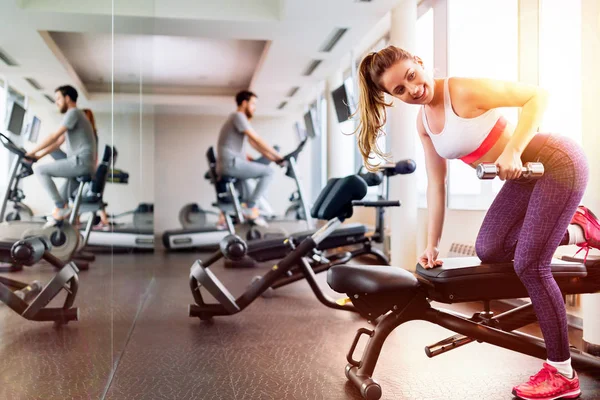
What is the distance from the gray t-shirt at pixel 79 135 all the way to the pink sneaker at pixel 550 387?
1.66 metres

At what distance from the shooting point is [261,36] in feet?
19.9

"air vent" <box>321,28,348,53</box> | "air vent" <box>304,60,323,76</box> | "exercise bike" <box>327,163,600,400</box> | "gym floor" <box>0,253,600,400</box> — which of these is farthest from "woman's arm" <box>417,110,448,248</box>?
"air vent" <box>304,60,323,76</box>

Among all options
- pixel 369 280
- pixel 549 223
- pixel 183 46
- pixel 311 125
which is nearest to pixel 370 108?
pixel 369 280

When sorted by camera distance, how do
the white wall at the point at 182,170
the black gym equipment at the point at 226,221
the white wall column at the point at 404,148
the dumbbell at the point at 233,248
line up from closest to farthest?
the white wall column at the point at 404,148
the dumbbell at the point at 233,248
the black gym equipment at the point at 226,221
the white wall at the point at 182,170

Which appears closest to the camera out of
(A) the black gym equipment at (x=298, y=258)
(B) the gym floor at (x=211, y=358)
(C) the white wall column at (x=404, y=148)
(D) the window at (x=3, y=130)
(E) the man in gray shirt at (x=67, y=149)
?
(D) the window at (x=3, y=130)

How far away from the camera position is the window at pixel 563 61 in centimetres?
212

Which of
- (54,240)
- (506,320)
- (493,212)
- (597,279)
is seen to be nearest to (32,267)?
(54,240)

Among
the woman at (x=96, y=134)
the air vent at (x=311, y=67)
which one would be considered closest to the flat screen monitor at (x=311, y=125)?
the air vent at (x=311, y=67)

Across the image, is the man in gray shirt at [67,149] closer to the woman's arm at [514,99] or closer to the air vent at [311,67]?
the woman's arm at [514,99]

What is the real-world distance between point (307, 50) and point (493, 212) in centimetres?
480

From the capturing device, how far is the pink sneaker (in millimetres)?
1763

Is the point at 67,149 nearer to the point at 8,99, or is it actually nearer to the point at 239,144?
the point at 8,99

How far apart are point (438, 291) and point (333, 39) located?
4412mm

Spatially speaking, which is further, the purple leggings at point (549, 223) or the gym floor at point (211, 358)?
the purple leggings at point (549, 223)
